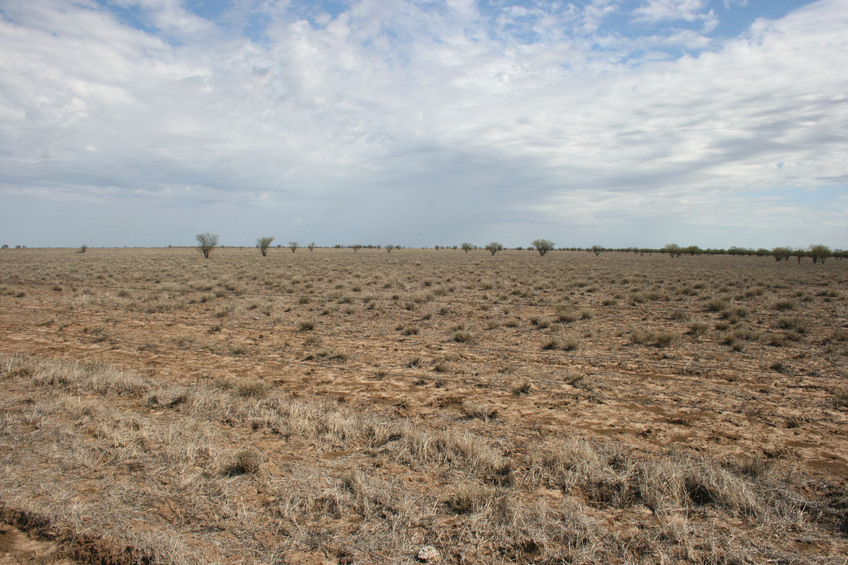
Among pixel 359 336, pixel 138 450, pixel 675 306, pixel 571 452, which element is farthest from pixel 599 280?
pixel 138 450

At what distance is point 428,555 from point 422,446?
5.68ft

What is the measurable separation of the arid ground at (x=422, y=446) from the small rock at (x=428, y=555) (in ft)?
0.17

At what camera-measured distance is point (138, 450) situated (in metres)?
4.75

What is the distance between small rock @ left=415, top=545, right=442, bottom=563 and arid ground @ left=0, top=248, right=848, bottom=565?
2.1 inches

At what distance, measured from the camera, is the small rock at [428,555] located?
3.24 m

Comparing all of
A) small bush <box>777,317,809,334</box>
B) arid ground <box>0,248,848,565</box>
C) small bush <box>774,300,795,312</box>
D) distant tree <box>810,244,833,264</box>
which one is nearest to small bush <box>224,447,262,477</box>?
arid ground <box>0,248,848,565</box>

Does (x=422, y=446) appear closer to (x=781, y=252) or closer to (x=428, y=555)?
(x=428, y=555)

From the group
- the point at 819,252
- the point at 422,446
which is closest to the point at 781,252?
the point at 819,252

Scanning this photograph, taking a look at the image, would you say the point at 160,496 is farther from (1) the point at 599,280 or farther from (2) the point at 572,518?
(1) the point at 599,280

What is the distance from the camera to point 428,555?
3270 mm

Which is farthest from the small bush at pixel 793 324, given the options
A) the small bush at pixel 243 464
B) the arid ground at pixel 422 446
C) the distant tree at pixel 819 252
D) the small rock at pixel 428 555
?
the distant tree at pixel 819 252

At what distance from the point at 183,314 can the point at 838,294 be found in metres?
28.1

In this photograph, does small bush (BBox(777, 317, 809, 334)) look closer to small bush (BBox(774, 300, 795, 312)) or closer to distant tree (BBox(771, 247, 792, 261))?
small bush (BBox(774, 300, 795, 312))

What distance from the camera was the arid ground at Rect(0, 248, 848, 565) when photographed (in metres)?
3.45
